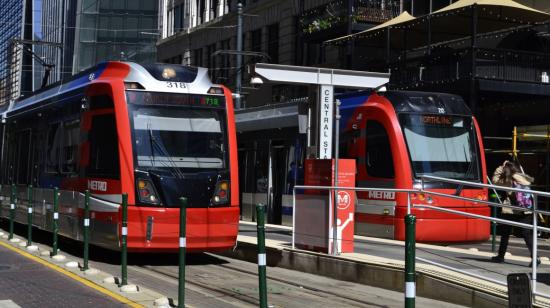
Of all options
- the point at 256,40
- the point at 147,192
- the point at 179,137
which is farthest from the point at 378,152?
the point at 256,40

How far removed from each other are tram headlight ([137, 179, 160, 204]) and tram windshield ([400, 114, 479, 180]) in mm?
5552

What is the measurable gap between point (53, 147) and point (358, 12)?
15.9 meters

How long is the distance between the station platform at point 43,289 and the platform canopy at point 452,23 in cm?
A: 1326

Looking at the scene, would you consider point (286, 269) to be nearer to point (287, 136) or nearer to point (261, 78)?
point (261, 78)

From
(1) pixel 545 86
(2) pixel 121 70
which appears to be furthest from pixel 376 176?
(1) pixel 545 86

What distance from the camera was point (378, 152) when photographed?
15.0m

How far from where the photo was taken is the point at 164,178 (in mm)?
11633

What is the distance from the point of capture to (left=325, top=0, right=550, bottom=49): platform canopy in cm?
1989

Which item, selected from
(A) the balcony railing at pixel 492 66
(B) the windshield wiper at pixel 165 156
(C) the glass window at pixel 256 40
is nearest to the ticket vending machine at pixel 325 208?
(B) the windshield wiper at pixel 165 156

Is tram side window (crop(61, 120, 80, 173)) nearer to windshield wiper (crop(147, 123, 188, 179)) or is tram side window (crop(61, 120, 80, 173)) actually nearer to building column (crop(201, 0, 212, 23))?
windshield wiper (crop(147, 123, 188, 179))

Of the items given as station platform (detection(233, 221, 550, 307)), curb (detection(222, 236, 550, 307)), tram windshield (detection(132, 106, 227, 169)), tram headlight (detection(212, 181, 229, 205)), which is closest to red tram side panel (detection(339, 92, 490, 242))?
station platform (detection(233, 221, 550, 307))

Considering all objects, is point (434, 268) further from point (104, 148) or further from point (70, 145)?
point (70, 145)

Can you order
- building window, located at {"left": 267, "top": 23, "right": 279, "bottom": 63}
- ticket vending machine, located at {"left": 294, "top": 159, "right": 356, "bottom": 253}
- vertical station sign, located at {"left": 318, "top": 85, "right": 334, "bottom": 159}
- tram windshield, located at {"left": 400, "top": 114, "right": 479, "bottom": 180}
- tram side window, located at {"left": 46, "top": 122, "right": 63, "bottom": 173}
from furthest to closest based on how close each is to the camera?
building window, located at {"left": 267, "top": 23, "right": 279, "bottom": 63}
tram windshield, located at {"left": 400, "top": 114, "right": 479, "bottom": 180}
tram side window, located at {"left": 46, "top": 122, "right": 63, "bottom": 173}
vertical station sign, located at {"left": 318, "top": 85, "right": 334, "bottom": 159}
ticket vending machine, located at {"left": 294, "top": 159, "right": 356, "bottom": 253}

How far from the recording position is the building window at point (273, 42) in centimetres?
3519
